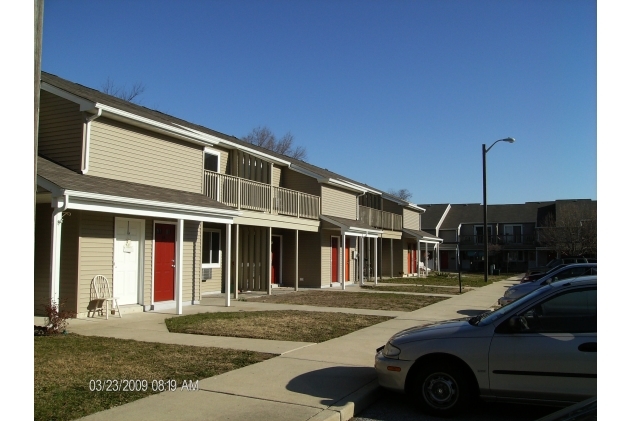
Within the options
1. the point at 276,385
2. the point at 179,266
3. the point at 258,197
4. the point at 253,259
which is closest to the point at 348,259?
the point at 253,259

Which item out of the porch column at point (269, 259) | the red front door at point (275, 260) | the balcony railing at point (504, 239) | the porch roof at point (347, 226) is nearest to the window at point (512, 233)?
the balcony railing at point (504, 239)

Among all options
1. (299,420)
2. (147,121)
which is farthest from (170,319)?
(299,420)

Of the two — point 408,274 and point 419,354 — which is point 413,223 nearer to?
point 408,274

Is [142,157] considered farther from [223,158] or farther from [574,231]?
[574,231]

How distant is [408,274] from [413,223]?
4660mm

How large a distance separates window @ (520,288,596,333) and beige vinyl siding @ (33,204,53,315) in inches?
425

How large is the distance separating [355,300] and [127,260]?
8.55 m

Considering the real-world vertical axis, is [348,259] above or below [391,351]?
above

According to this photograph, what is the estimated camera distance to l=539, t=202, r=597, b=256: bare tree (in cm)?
4444

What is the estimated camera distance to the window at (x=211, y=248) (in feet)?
63.3

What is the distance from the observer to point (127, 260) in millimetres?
14109

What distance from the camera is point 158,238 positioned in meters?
15.1

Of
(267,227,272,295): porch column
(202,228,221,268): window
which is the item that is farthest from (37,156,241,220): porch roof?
(267,227,272,295): porch column

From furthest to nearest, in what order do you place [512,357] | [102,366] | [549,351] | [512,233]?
[512,233]
[102,366]
[512,357]
[549,351]
